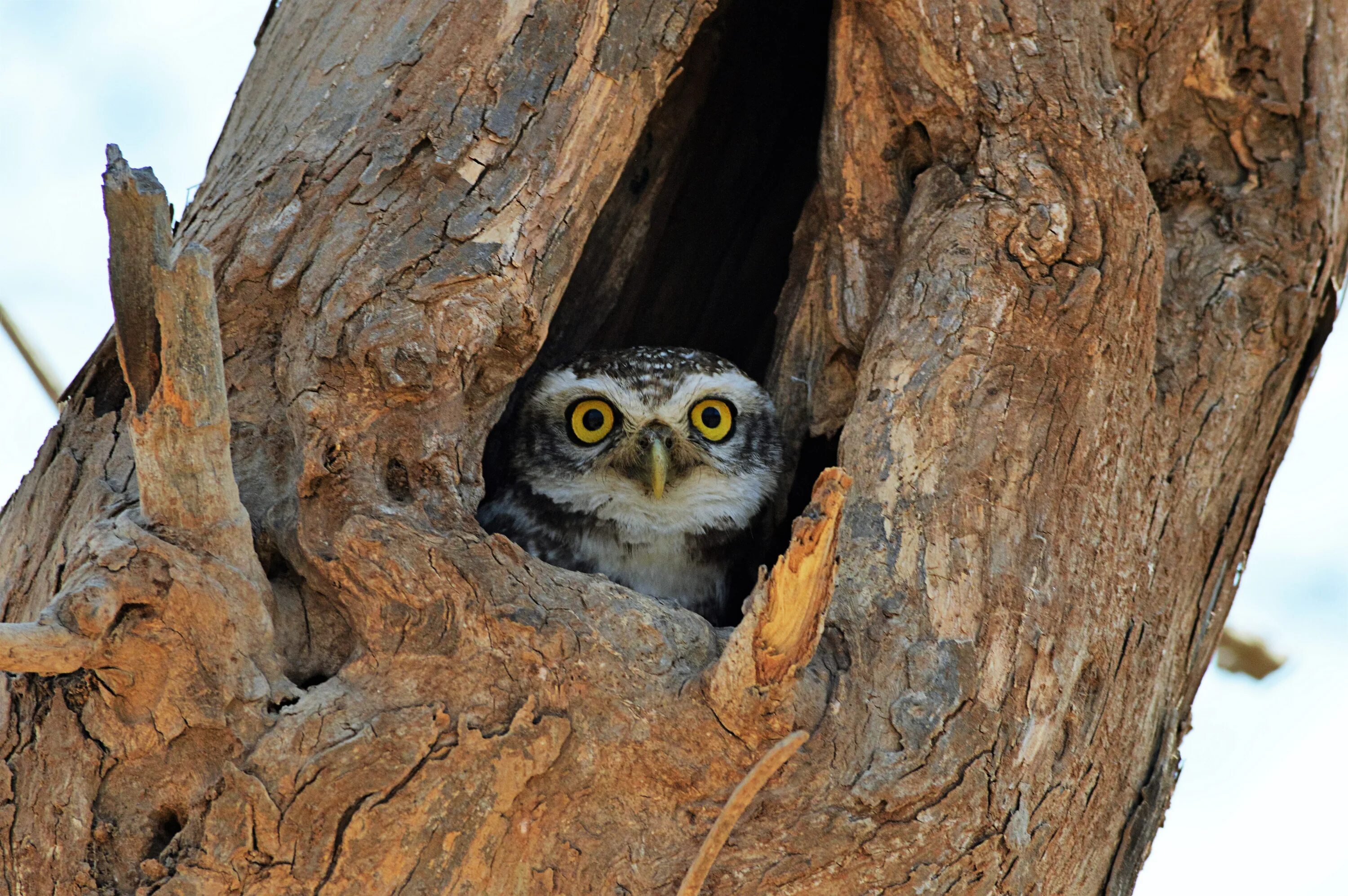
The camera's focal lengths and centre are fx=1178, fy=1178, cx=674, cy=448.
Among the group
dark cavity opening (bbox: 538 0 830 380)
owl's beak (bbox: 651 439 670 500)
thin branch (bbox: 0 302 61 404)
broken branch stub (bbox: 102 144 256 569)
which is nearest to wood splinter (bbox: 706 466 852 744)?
broken branch stub (bbox: 102 144 256 569)

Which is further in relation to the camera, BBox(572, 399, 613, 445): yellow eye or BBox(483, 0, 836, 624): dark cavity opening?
BBox(483, 0, 836, 624): dark cavity opening

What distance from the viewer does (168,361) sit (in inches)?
69.6

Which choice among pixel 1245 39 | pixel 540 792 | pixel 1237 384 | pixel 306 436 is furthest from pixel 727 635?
pixel 1245 39

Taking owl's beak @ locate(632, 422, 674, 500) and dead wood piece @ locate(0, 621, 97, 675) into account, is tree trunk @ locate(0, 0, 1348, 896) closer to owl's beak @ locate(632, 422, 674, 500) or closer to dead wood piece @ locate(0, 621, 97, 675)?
dead wood piece @ locate(0, 621, 97, 675)

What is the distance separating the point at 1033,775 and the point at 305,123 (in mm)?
2147

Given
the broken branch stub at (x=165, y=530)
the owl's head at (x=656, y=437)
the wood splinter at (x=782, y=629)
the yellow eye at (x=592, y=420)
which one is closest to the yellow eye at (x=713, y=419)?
the owl's head at (x=656, y=437)

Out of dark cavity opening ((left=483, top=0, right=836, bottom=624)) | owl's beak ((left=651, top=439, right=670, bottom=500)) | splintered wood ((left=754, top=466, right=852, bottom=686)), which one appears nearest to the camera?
splintered wood ((left=754, top=466, right=852, bottom=686))

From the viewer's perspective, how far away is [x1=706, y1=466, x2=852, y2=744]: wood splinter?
6.00 feet

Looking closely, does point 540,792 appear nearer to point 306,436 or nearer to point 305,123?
point 306,436

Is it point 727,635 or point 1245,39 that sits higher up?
point 1245,39

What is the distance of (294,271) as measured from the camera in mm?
2510

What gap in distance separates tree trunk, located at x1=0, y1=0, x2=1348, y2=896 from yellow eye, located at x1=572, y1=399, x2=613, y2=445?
48cm

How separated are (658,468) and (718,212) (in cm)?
116

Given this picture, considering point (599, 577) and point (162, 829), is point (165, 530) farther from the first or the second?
point (599, 577)
